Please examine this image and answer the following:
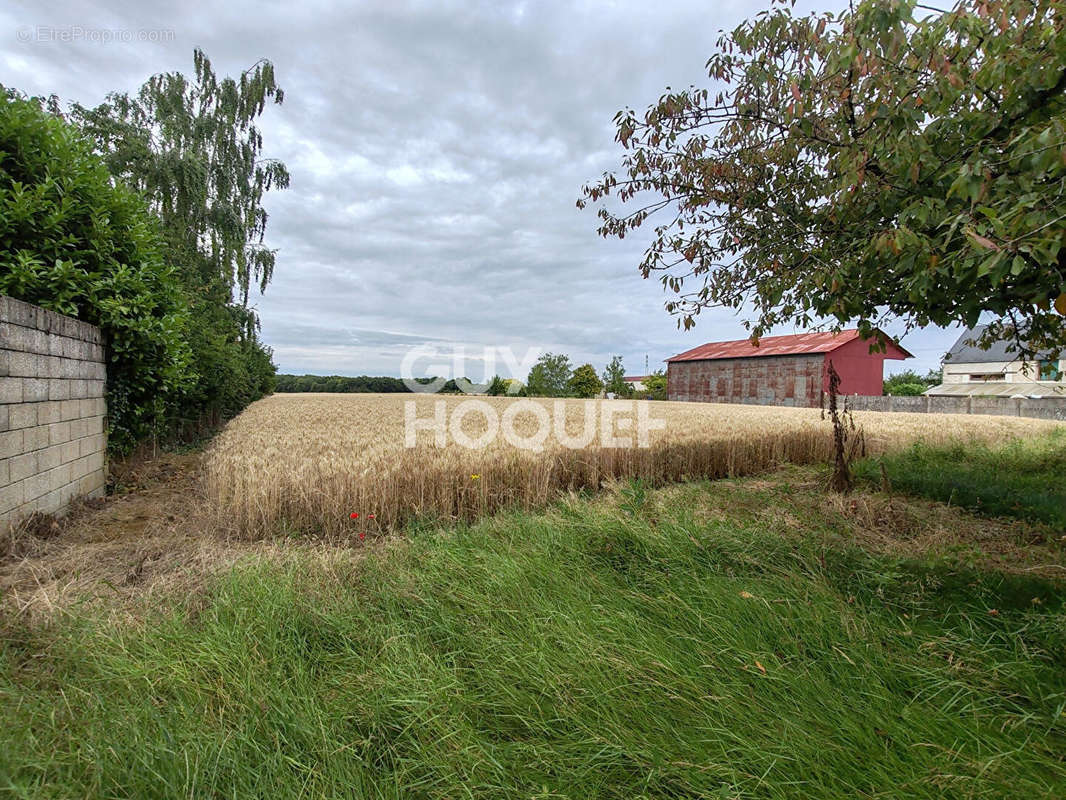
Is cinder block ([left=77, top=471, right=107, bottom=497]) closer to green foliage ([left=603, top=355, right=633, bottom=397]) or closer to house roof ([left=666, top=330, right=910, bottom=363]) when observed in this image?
house roof ([left=666, top=330, right=910, bottom=363])

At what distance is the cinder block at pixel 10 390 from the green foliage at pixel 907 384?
59.8m

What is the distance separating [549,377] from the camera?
56.0m

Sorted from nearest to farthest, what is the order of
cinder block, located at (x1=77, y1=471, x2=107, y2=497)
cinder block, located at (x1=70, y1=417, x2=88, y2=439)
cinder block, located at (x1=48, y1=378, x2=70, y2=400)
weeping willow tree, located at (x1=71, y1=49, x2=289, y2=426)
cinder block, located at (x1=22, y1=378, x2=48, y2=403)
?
cinder block, located at (x1=22, y1=378, x2=48, y2=403) < cinder block, located at (x1=48, y1=378, x2=70, y2=400) < cinder block, located at (x1=70, y1=417, x2=88, y2=439) < cinder block, located at (x1=77, y1=471, x2=107, y2=497) < weeping willow tree, located at (x1=71, y1=49, x2=289, y2=426)

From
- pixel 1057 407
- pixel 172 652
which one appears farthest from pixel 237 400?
pixel 1057 407

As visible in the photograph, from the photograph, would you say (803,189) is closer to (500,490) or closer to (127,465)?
(500,490)

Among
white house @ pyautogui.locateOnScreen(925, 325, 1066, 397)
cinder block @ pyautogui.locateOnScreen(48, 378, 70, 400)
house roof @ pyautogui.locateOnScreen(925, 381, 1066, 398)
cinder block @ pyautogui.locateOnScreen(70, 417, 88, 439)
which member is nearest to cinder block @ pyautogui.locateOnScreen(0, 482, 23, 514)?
cinder block @ pyautogui.locateOnScreen(48, 378, 70, 400)

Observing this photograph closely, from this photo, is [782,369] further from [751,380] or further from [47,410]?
[47,410]

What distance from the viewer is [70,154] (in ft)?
16.6

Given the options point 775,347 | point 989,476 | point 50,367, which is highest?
point 775,347

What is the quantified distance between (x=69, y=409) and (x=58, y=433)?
0.38 meters

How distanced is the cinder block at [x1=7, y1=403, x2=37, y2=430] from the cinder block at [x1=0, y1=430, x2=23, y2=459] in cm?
7

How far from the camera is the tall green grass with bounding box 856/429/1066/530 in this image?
5.27 m

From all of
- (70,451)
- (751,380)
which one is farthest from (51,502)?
(751,380)

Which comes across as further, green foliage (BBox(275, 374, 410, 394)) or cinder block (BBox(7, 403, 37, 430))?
green foliage (BBox(275, 374, 410, 394))
